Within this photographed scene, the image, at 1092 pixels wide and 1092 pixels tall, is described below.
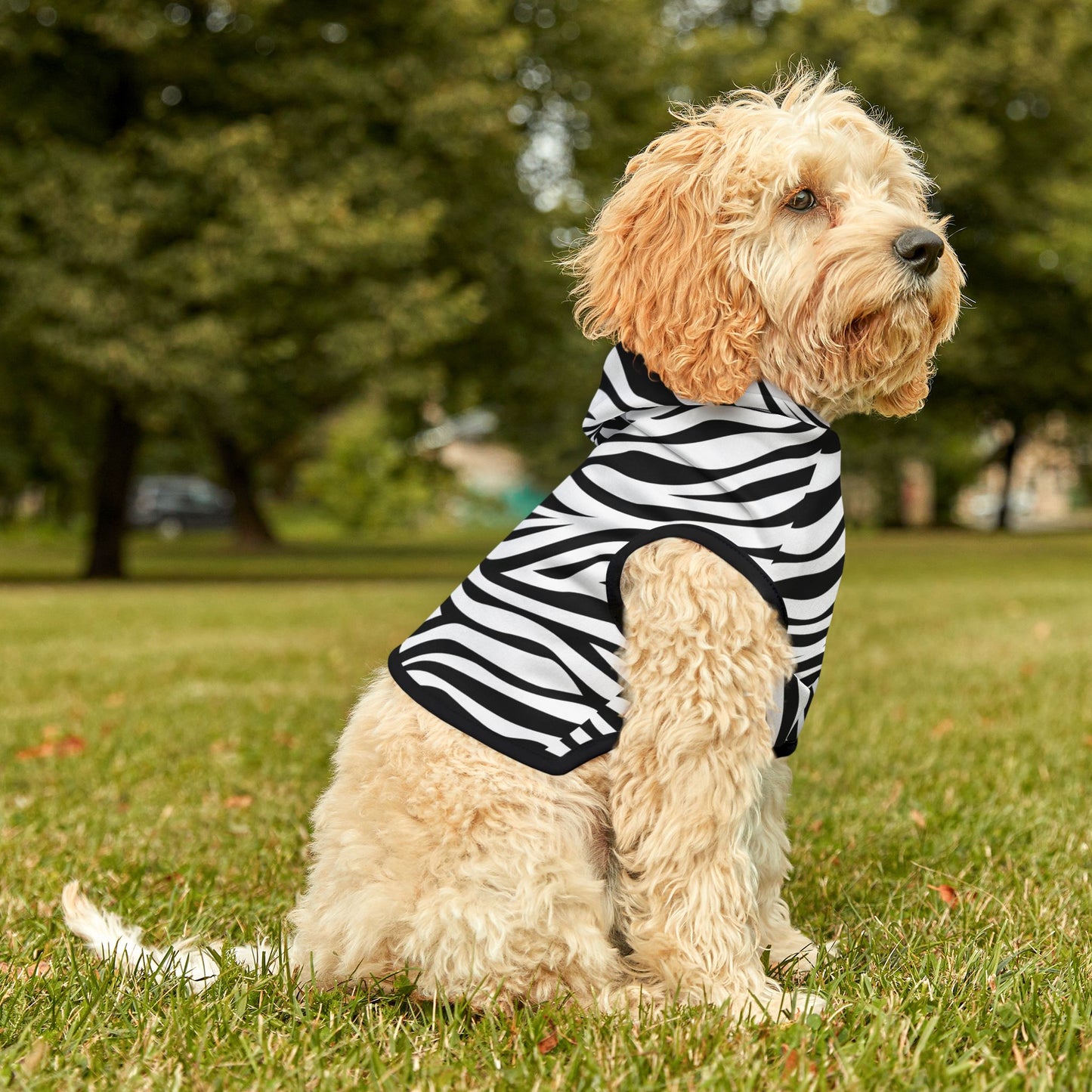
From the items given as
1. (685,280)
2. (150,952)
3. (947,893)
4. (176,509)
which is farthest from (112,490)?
(176,509)

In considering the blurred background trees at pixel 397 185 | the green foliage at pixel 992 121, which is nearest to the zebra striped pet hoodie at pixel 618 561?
the blurred background trees at pixel 397 185

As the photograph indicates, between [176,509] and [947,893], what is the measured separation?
161ft

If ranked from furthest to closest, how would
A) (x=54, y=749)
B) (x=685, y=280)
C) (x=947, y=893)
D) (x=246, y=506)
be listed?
1. (x=246, y=506)
2. (x=54, y=749)
3. (x=947, y=893)
4. (x=685, y=280)

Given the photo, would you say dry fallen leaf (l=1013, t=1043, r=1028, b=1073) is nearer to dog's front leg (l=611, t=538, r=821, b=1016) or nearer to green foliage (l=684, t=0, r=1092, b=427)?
dog's front leg (l=611, t=538, r=821, b=1016)

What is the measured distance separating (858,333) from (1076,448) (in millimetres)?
38437

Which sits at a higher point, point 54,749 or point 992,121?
point 992,121

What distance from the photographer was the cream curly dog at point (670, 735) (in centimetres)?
274

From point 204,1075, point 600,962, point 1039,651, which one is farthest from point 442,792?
Result: point 1039,651

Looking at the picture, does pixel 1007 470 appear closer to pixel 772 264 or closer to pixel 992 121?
pixel 992 121

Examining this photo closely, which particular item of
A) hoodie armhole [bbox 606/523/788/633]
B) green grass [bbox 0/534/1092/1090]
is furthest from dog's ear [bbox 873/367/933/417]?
green grass [bbox 0/534/1092/1090]

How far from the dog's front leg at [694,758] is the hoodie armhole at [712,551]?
2 centimetres

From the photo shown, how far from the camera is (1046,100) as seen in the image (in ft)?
76.3

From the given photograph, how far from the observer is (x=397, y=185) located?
17109 millimetres

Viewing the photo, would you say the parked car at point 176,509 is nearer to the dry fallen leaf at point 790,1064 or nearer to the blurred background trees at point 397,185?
the blurred background trees at point 397,185
